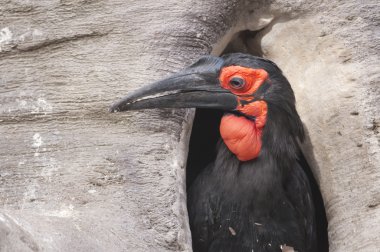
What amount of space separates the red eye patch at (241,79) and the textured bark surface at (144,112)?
174 millimetres

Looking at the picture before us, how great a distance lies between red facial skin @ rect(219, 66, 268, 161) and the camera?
3.34 m

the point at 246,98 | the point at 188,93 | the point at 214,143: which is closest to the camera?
the point at 188,93

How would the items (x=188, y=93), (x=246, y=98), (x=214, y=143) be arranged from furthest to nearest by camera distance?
(x=214, y=143) → (x=246, y=98) → (x=188, y=93)

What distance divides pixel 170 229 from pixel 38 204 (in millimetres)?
501

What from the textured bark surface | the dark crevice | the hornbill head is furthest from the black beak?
the dark crevice

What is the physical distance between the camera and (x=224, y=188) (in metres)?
3.44

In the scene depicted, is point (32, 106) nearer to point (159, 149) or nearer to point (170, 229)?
point (159, 149)

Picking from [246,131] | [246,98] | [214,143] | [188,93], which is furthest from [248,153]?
[214,143]

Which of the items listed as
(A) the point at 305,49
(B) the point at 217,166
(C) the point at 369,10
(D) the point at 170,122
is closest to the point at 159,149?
(D) the point at 170,122

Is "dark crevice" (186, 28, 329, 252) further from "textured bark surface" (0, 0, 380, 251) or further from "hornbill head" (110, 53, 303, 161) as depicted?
"hornbill head" (110, 53, 303, 161)

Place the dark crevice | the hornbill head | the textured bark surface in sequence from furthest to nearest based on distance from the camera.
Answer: the dark crevice → the hornbill head → the textured bark surface

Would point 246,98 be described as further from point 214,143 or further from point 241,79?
point 214,143

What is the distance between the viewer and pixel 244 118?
3.37m

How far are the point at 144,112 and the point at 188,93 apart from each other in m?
0.19
